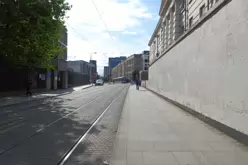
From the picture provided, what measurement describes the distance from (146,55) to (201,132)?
107912mm

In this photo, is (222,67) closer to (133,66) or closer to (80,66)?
(80,66)

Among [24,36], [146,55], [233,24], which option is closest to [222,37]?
[233,24]

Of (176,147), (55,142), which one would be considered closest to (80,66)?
(55,142)

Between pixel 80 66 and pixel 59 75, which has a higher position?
pixel 80 66

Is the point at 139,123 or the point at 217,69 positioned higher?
the point at 217,69

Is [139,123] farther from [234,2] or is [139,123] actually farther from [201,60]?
[234,2]

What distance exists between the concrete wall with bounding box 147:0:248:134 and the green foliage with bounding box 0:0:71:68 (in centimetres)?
940

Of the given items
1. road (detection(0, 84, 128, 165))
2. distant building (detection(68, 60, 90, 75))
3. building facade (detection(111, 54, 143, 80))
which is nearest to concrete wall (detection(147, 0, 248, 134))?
road (detection(0, 84, 128, 165))

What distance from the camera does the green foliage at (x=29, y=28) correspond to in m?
16.0

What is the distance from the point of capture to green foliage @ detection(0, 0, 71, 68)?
52.5ft

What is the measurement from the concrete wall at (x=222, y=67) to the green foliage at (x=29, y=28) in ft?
30.8

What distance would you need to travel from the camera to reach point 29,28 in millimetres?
19359

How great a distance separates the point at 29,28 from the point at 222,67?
48.2 ft

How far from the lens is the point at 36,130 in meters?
9.12
